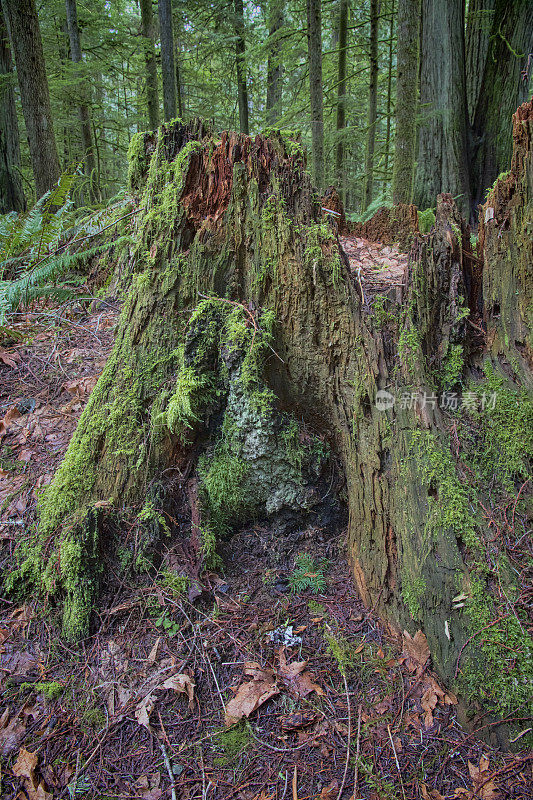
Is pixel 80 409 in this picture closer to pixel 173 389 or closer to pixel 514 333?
pixel 173 389

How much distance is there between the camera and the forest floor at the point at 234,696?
1.87 m

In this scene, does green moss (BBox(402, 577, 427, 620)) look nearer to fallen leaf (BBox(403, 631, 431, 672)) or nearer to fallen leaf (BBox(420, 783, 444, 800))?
fallen leaf (BBox(403, 631, 431, 672))

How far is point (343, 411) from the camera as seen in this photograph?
277cm

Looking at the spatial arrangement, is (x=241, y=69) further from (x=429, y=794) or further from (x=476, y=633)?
(x=429, y=794)

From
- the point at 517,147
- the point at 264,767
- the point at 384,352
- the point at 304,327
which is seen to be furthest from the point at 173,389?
the point at 517,147

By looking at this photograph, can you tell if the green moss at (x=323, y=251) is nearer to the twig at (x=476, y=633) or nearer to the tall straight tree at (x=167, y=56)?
the twig at (x=476, y=633)

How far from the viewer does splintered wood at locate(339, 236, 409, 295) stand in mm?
3078

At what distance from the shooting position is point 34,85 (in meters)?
5.81

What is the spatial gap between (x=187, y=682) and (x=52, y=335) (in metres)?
3.29

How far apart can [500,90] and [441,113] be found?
99 centimetres

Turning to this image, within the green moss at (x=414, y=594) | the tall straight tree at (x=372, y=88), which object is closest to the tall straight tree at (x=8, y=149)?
the tall straight tree at (x=372, y=88)

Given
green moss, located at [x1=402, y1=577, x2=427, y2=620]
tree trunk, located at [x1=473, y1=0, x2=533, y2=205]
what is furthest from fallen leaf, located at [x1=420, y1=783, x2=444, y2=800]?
tree trunk, located at [x1=473, y1=0, x2=533, y2=205]

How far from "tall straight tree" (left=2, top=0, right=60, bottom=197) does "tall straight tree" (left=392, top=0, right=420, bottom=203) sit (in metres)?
4.92

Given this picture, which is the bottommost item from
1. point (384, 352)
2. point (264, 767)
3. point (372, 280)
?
point (264, 767)
